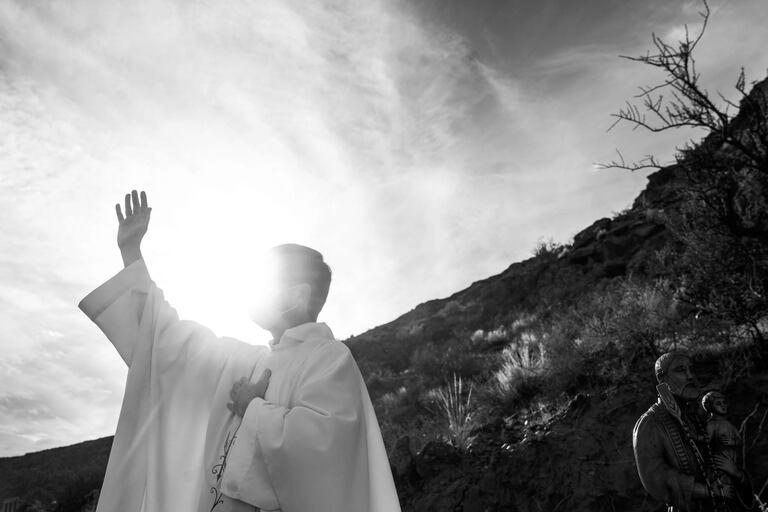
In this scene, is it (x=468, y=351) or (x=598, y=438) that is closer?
(x=598, y=438)

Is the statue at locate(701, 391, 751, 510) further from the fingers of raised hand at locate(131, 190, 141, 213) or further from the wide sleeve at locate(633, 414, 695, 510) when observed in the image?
the fingers of raised hand at locate(131, 190, 141, 213)

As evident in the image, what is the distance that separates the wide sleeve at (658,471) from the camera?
3713mm

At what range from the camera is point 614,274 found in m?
16.3

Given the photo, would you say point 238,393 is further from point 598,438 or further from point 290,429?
point 598,438

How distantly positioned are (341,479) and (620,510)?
4576mm

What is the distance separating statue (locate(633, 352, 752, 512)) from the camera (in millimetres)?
3643

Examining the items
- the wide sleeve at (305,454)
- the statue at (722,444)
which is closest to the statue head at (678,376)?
the statue at (722,444)

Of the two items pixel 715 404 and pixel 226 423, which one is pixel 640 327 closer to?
pixel 715 404

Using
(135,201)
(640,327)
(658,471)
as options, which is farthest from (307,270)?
(640,327)

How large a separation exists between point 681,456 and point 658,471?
7.8 inches

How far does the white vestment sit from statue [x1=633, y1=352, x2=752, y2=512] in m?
2.36

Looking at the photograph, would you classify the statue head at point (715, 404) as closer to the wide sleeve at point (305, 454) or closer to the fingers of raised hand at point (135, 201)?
the wide sleeve at point (305, 454)

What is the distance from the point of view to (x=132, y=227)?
119 inches

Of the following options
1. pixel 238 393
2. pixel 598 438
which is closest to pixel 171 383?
pixel 238 393
